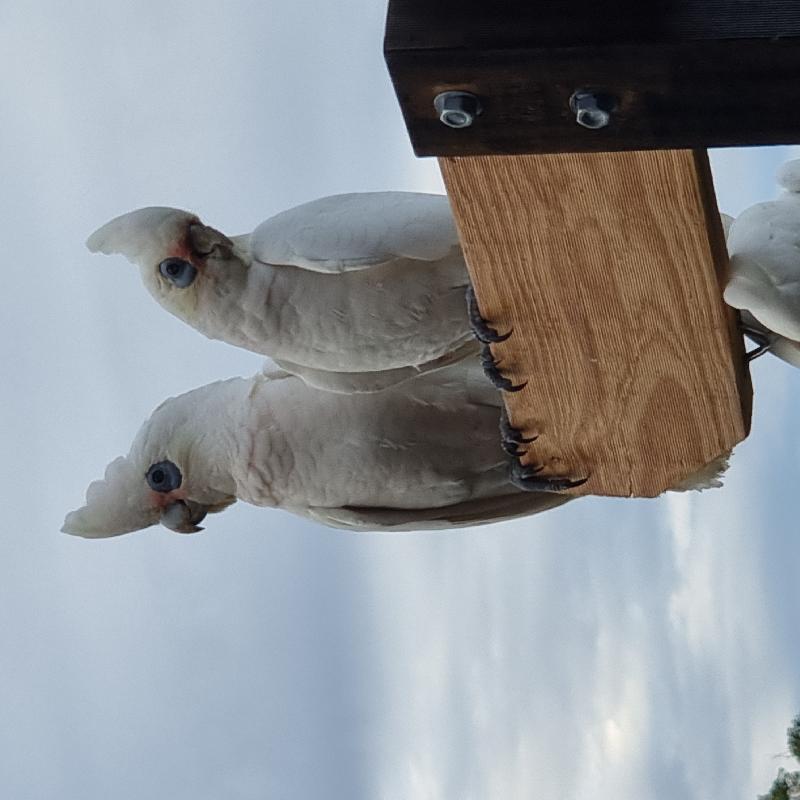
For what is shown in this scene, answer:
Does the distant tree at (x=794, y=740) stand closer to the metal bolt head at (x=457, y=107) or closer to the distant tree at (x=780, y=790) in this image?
the distant tree at (x=780, y=790)

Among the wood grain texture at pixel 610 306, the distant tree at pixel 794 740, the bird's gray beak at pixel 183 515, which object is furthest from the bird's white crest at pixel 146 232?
the distant tree at pixel 794 740

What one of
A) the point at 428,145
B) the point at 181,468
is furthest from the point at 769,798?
the point at 428,145

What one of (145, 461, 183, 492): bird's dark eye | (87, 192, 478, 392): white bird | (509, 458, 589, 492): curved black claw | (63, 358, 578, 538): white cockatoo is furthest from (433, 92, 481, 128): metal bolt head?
(145, 461, 183, 492): bird's dark eye

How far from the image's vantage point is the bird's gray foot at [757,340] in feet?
5.32

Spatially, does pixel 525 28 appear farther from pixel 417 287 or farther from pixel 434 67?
pixel 417 287

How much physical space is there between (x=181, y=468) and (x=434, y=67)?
1294mm

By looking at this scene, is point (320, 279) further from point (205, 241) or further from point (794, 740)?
point (794, 740)

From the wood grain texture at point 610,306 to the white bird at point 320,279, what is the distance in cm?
28

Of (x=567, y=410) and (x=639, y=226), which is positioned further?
(x=567, y=410)

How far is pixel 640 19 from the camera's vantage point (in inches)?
36.2

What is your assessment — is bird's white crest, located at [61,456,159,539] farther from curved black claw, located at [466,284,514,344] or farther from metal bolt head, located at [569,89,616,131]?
metal bolt head, located at [569,89,616,131]

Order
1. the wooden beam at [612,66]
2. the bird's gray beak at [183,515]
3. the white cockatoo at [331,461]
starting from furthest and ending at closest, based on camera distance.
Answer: the bird's gray beak at [183,515] → the white cockatoo at [331,461] → the wooden beam at [612,66]

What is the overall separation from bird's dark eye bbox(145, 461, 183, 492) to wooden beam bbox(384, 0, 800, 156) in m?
1.22

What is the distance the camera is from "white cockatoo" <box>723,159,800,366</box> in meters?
1.44
